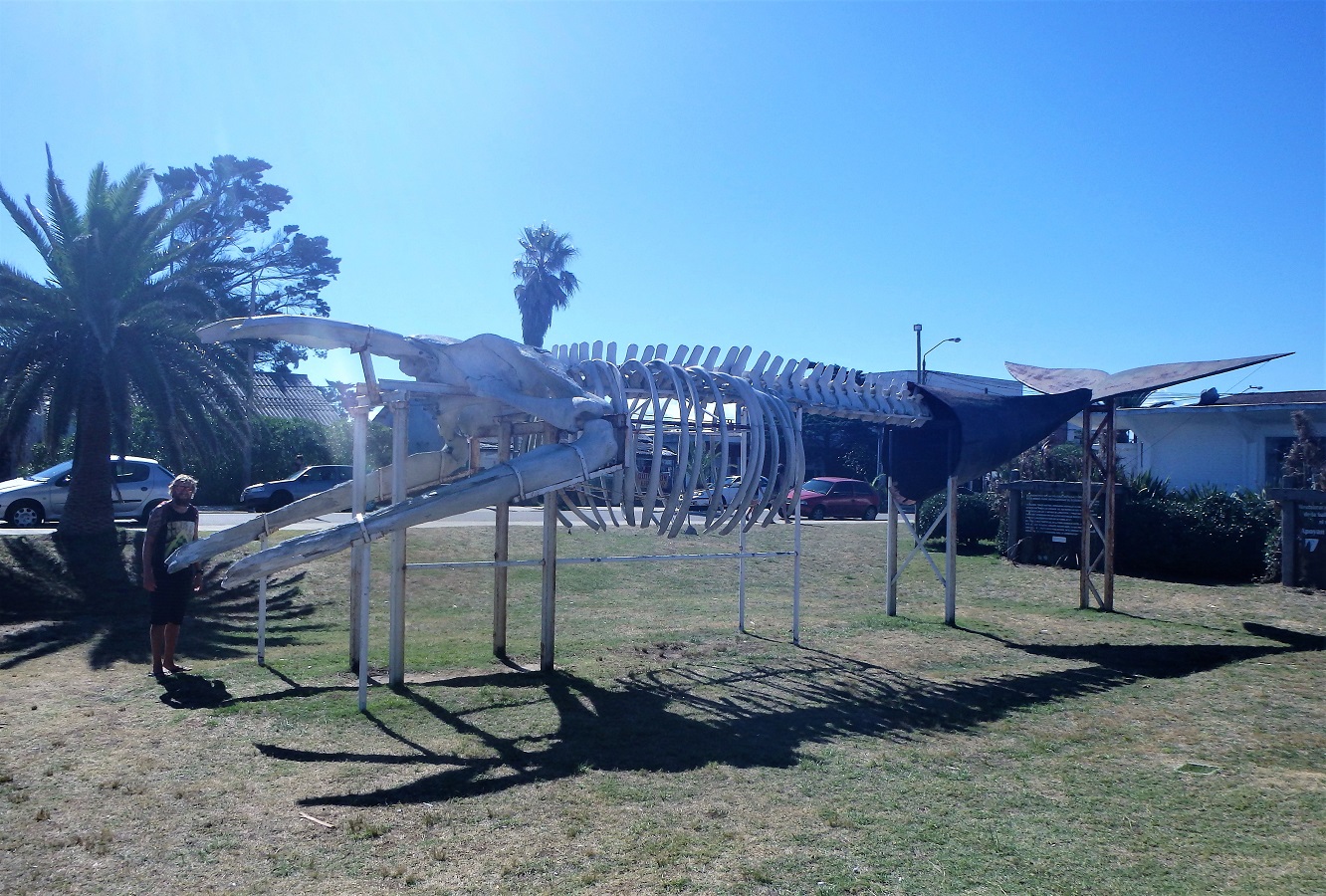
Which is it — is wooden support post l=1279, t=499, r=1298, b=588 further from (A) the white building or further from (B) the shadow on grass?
(B) the shadow on grass

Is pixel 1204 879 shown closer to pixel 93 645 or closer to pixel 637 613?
pixel 637 613

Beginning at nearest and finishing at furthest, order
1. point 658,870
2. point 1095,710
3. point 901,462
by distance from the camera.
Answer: point 658,870, point 1095,710, point 901,462

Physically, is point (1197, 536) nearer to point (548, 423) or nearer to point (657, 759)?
point (548, 423)

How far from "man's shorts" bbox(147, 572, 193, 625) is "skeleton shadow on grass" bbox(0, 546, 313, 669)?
3.66 ft

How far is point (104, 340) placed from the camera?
14734mm

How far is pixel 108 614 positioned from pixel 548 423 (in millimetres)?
7401

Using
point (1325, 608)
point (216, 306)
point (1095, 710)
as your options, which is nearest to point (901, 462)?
point (1095, 710)

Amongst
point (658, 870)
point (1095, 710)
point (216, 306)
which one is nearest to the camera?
point (658, 870)

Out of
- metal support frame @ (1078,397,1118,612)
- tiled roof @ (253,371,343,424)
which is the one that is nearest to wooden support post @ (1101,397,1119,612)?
metal support frame @ (1078,397,1118,612)

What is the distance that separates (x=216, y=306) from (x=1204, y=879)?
15511 millimetres

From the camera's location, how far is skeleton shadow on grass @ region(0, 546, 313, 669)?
1028 centimetres

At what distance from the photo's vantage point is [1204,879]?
493 cm

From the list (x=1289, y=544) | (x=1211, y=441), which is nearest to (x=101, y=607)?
(x=1289, y=544)

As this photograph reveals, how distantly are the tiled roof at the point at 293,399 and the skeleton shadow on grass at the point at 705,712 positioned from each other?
30.8 m
